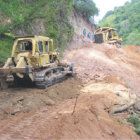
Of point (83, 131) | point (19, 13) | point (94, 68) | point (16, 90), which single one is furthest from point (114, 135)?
point (19, 13)

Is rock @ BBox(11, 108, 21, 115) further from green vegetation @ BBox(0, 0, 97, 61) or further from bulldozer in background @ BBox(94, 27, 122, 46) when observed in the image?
bulldozer in background @ BBox(94, 27, 122, 46)

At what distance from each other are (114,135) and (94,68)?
6.93m

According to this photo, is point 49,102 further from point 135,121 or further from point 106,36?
point 106,36

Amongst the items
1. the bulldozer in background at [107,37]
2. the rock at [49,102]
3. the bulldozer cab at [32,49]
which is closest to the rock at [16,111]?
the rock at [49,102]

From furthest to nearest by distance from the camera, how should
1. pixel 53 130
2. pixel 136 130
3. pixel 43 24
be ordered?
pixel 43 24
pixel 136 130
pixel 53 130

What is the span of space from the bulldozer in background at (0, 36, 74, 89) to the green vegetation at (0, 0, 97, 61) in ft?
7.55

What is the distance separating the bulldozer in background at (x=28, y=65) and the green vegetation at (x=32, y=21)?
230cm

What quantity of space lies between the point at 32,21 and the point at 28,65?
303 inches

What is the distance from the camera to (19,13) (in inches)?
413

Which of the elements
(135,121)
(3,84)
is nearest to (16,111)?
(3,84)

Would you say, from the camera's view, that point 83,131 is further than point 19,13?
No

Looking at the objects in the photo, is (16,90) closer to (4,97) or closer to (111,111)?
(4,97)

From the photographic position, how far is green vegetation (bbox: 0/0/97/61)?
10086 mm

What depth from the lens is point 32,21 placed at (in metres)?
13.9
